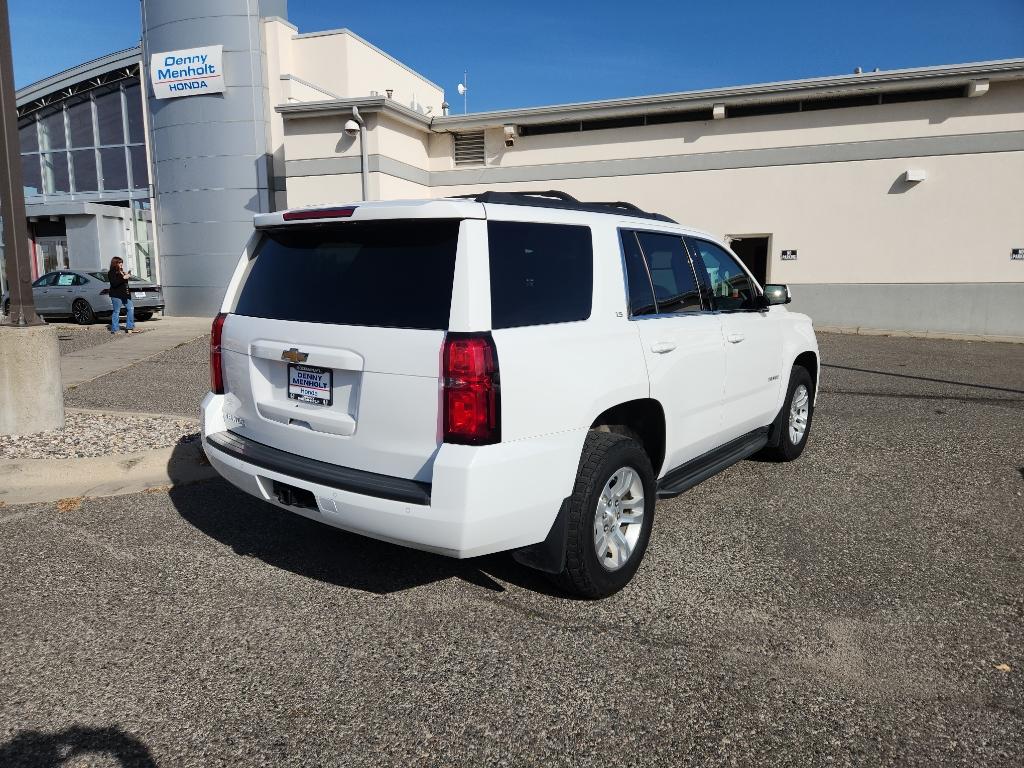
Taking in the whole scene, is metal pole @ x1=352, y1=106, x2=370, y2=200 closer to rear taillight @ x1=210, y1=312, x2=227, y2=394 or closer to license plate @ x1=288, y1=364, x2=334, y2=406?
rear taillight @ x1=210, y1=312, x2=227, y2=394

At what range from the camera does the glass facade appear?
2505 cm

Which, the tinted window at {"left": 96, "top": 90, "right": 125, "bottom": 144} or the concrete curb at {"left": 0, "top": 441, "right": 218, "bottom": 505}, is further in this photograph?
the tinted window at {"left": 96, "top": 90, "right": 125, "bottom": 144}

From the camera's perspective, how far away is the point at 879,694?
2900 millimetres

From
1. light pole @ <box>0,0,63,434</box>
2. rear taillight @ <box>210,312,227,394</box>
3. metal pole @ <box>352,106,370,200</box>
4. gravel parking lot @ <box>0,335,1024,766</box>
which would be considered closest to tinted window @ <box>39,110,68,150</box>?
metal pole @ <box>352,106,370,200</box>

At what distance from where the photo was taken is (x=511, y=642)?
3287 mm

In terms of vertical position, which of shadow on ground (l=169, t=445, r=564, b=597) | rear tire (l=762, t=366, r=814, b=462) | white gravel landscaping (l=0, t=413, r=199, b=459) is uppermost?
rear tire (l=762, t=366, r=814, b=462)

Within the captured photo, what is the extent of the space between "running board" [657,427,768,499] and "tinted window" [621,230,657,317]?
0.98m

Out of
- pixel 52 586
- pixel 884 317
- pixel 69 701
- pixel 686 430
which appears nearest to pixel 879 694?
pixel 686 430

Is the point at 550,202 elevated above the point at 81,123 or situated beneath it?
situated beneath

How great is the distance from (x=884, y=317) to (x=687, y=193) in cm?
549

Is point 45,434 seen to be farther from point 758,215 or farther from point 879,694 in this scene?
point 758,215

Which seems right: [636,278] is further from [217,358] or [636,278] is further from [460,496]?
[217,358]

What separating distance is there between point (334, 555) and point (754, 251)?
16.6 metres

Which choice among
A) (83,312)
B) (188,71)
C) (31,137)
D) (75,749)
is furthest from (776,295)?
(31,137)
